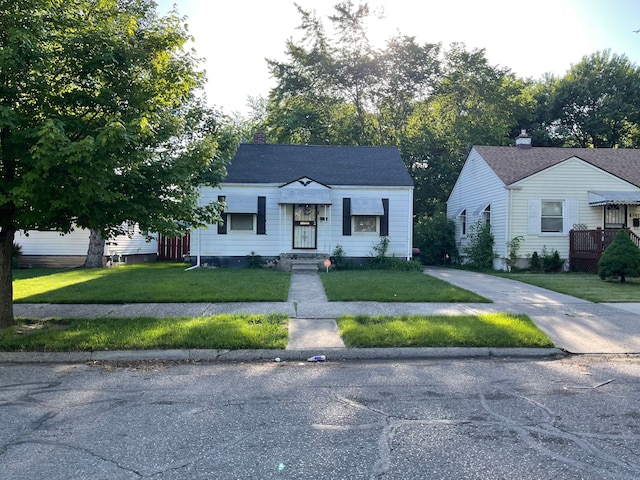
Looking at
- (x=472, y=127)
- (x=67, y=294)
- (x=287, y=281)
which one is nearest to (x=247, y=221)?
(x=287, y=281)

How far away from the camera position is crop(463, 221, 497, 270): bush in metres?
19.6

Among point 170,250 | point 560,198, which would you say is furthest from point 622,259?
point 170,250

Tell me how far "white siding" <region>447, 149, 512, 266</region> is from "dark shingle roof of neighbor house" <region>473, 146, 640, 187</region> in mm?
428

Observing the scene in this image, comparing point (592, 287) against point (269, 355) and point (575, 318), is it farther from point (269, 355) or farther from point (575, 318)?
point (269, 355)

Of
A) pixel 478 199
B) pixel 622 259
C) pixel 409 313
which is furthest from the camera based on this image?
pixel 478 199

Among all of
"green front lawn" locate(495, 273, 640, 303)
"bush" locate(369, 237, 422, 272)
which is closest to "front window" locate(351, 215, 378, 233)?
"bush" locate(369, 237, 422, 272)

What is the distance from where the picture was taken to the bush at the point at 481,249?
1956 centimetres

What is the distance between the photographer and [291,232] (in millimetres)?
18750

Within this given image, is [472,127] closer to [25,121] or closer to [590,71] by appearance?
[590,71]

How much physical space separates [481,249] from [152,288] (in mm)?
13789

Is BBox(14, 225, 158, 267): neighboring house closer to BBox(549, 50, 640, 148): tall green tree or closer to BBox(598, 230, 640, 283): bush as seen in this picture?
BBox(598, 230, 640, 283): bush

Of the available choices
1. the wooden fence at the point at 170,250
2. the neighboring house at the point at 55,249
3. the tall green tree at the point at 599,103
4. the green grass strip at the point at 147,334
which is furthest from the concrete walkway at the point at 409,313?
the tall green tree at the point at 599,103

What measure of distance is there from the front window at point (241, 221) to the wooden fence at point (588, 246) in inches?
497

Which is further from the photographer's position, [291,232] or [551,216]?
[551,216]
